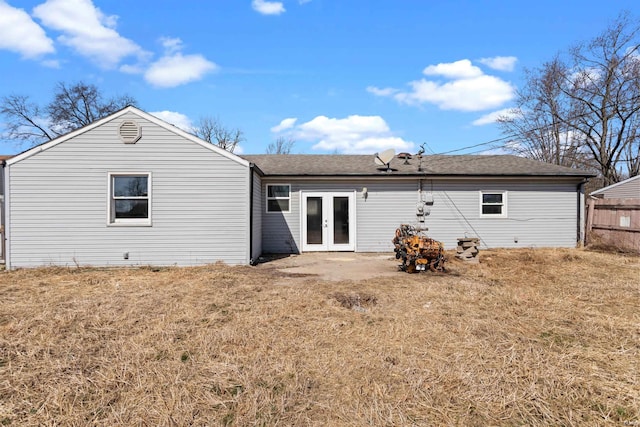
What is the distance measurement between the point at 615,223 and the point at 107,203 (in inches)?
623

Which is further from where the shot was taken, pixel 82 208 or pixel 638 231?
pixel 638 231

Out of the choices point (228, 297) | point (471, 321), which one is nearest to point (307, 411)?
point (471, 321)

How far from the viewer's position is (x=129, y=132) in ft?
30.3

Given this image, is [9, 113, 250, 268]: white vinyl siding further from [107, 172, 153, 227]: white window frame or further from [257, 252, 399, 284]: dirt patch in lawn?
[257, 252, 399, 284]: dirt patch in lawn

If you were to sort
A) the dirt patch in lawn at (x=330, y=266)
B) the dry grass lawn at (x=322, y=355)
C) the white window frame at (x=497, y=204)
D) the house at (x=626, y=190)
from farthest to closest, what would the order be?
the house at (x=626, y=190)
the white window frame at (x=497, y=204)
the dirt patch in lawn at (x=330, y=266)
the dry grass lawn at (x=322, y=355)

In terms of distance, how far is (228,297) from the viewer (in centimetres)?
603

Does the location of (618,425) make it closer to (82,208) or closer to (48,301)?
(48,301)

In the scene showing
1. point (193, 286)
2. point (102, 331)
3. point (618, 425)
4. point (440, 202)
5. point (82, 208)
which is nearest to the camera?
point (618, 425)

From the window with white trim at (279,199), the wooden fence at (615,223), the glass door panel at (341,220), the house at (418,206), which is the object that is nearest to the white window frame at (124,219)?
the house at (418,206)

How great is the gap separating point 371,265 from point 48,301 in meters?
6.90

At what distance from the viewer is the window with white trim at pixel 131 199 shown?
943 centimetres

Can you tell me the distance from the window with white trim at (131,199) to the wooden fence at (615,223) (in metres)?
14.6

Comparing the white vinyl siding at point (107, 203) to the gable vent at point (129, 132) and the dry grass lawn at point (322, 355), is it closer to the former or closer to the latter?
the gable vent at point (129, 132)

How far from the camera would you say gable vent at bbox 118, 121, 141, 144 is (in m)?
9.22
